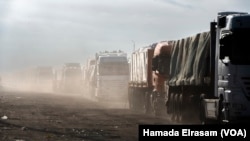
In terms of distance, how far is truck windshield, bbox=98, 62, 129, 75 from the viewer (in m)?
41.8

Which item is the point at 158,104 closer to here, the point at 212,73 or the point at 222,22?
the point at 212,73

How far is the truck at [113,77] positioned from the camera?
137 feet

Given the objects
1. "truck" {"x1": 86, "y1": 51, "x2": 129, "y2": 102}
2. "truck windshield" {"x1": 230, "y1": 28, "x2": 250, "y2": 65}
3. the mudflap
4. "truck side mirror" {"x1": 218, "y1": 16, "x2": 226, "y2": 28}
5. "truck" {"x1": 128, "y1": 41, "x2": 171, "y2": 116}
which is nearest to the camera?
"truck windshield" {"x1": 230, "y1": 28, "x2": 250, "y2": 65}

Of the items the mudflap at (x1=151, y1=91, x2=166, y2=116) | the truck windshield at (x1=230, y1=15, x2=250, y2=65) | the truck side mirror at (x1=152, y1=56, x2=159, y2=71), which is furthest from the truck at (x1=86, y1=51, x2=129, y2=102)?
the truck windshield at (x1=230, y1=15, x2=250, y2=65)

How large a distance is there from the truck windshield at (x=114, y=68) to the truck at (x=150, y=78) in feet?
13.0

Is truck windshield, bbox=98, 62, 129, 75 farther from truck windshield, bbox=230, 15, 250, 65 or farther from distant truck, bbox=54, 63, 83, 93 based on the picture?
truck windshield, bbox=230, 15, 250, 65

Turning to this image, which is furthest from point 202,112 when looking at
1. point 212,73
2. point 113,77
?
point 113,77

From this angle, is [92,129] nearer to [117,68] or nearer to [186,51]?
[186,51]

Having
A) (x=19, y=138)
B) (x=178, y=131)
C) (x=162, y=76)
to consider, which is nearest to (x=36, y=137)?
(x=19, y=138)

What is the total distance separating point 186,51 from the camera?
72.3 feet

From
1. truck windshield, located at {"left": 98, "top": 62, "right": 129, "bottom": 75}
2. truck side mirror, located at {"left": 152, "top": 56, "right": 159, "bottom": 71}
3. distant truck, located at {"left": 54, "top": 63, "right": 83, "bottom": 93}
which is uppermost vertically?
truck side mirror, located at {"left": 152, "top": 56, "right": 159, "bottom": 71}

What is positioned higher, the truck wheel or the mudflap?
the truck wheel

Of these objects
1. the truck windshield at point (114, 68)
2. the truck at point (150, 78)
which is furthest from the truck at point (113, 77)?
the truck at point (150, 78)

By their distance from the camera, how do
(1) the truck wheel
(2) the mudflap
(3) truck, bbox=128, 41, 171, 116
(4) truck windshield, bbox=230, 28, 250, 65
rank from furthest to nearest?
(2) the mudflap → (3) truck, bbox=128, 41, 171, 116 → (1) the truck wheel → (4) truck windshield, bbox=230, 28, 250, 65
